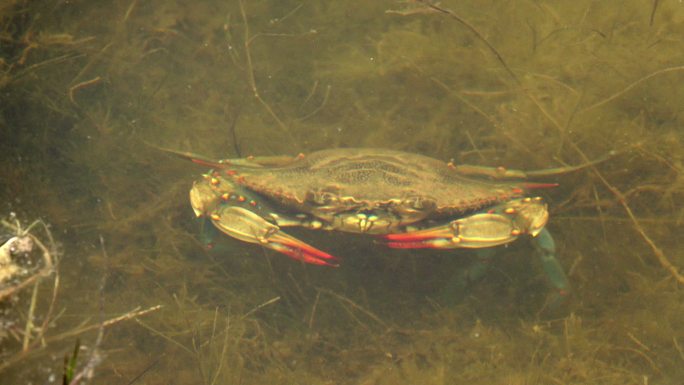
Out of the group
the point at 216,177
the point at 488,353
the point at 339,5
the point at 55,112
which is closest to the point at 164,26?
the point at 55,112

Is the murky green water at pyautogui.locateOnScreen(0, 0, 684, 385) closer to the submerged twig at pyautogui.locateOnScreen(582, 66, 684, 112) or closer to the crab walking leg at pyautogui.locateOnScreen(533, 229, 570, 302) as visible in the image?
the submerged twig at pyautogui.locateOnScreen(582, 66, 684, 112)

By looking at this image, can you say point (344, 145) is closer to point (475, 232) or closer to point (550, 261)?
point (475, 232)

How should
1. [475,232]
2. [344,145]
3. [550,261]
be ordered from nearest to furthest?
[475,232] → [550,261] → [344,145]

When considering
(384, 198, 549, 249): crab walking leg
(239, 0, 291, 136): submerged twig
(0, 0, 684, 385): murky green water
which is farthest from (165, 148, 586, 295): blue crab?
(239, 0, 291, 136): submerged twig

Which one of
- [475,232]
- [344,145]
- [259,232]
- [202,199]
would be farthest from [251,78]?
[475,232]

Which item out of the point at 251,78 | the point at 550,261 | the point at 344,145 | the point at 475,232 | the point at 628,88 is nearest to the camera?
the point at 475,232

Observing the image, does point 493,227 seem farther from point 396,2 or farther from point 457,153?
point 396,2

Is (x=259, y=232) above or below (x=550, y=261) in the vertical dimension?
above

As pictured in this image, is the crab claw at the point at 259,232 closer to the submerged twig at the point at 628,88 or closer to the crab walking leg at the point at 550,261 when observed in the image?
the crab walking leg at the point at 550,261

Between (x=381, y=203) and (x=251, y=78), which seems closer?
(x=381, y=203)
